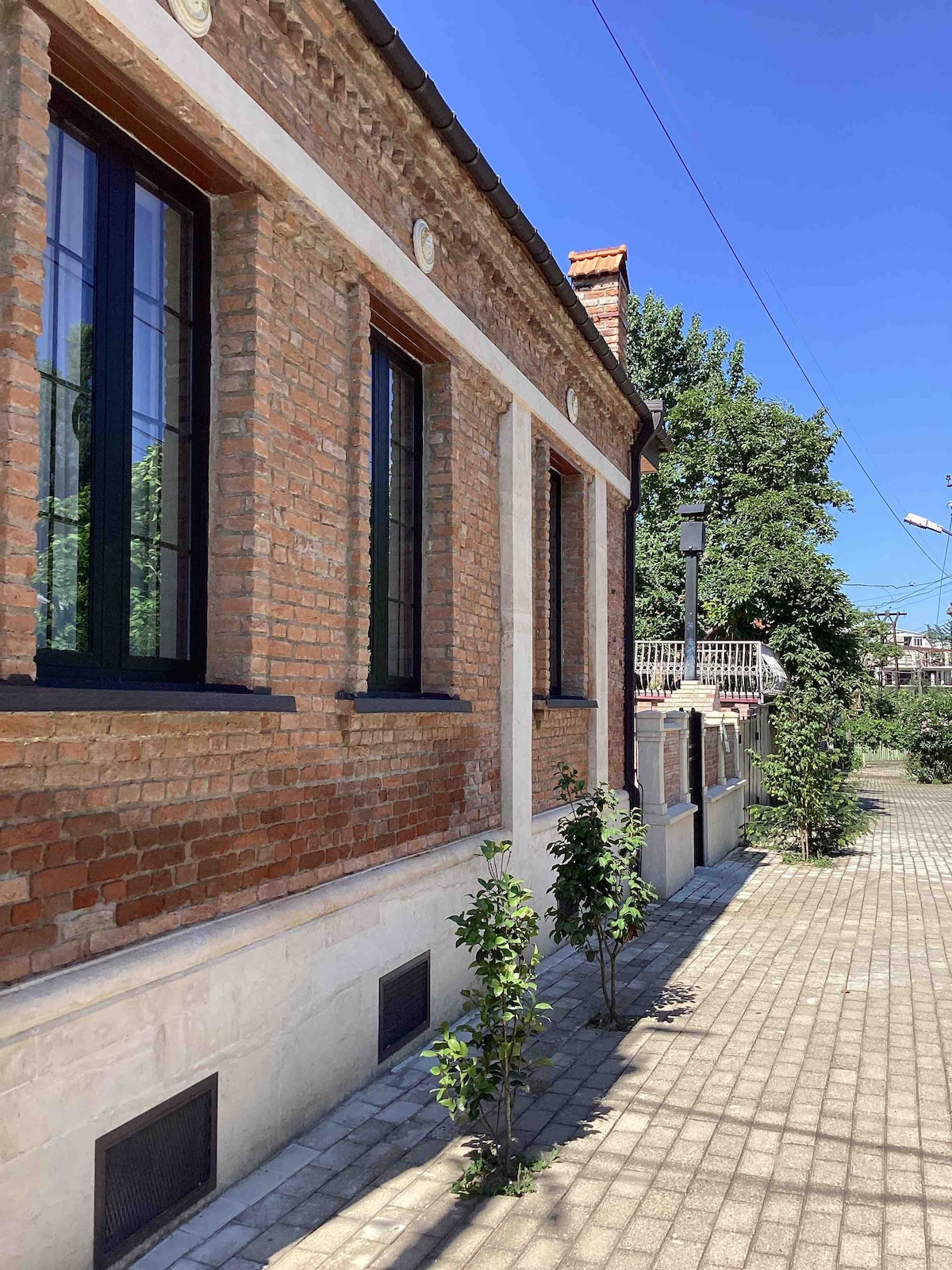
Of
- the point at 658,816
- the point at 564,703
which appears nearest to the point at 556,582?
the point at 564,703

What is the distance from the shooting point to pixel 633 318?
30922mm

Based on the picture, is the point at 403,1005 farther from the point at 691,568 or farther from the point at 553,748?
the point at 691,568

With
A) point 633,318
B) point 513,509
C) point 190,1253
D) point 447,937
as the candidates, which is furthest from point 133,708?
point 633,318

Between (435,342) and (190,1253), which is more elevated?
(435,342)

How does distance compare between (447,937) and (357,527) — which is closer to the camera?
(357,527)

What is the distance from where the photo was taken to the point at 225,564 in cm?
378

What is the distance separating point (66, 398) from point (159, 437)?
54 centimetres

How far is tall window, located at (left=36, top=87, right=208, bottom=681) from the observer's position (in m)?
3.05

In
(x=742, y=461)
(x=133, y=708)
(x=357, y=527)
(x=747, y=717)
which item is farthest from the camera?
(x=742, y=461)

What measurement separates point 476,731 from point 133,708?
3466mm

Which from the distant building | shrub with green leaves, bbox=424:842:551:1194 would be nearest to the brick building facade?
shrub with green leaves, bbox=424:842:551:1194

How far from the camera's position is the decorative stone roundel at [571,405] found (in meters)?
8.38

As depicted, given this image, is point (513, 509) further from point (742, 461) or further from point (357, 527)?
point (742, 461)

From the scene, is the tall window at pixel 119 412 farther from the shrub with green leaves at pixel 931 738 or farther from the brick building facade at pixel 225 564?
the shrub with green leaves at pixel 931 738
